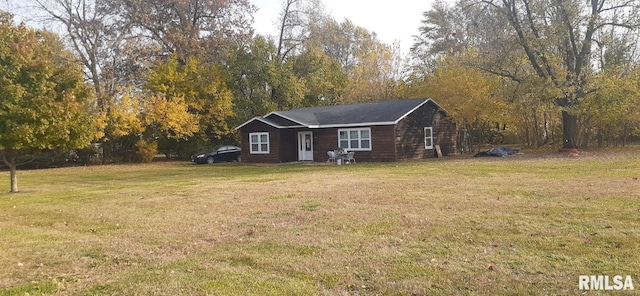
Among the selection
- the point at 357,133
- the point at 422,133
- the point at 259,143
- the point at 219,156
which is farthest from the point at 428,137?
the point at 219,156

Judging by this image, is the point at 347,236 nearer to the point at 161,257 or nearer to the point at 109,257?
the point at 161,257

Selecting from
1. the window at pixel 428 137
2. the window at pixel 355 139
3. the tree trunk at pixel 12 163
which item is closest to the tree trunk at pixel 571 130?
the window at pixel 428 137

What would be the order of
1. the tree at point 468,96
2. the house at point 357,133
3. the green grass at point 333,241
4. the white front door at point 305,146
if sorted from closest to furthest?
the green grass at point 333,241 < the house at point 357,133 < the tree at point 468,96 < the white front door at point 305,146

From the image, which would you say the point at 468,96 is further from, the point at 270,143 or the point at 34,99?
the point at 34,99

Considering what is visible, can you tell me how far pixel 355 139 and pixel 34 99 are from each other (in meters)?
16.6

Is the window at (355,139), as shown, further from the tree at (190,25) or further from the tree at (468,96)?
the tree at (190,25)

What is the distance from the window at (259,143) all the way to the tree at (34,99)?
552 inches

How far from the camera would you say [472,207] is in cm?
938

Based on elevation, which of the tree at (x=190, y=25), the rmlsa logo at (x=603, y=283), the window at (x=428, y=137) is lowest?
the rmlsa logo at (x=603, y=283)

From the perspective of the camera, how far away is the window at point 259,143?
2970 cm

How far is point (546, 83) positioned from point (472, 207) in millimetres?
20899

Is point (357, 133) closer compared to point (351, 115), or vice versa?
point (357, 133)

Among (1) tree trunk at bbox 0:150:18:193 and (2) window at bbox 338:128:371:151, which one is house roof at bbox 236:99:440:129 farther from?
(1) tree trunk at bbox 0:150:18:193

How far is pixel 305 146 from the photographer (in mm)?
29703
